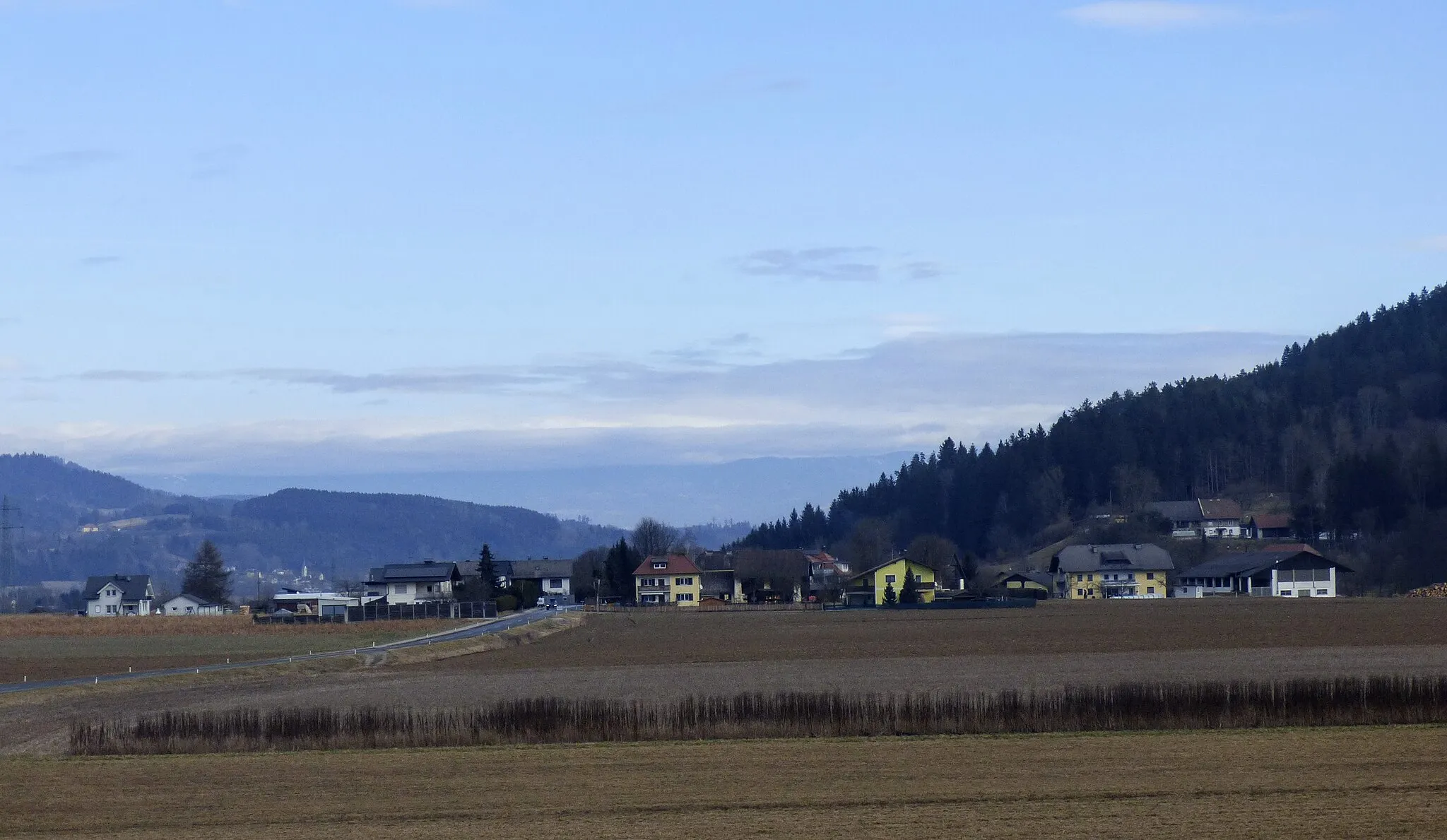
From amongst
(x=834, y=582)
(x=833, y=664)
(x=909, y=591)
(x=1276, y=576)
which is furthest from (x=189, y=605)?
(x=833, y=664)

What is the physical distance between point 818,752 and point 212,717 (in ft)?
47.7

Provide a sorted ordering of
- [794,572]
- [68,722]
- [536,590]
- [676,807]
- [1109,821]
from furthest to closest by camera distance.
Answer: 1. [794,572]
2. [536,590]
3. [68,722]
4. [676,807]
5. [1109,821]

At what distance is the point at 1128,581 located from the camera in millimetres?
163250

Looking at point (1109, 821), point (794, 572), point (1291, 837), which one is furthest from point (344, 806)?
point (794, 572)

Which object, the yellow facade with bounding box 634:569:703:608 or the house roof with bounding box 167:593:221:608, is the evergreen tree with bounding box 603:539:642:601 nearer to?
the yellow facade with bounding box 634:569:703:608

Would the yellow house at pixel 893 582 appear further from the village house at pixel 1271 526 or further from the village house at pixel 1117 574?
the village house at pixel 1271 526

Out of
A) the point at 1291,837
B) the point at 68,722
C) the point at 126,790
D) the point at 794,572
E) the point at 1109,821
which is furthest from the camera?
the point at 794,572

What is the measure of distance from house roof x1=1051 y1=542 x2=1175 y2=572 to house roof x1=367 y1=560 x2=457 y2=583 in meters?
67.1

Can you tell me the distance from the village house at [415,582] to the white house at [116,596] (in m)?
29.3

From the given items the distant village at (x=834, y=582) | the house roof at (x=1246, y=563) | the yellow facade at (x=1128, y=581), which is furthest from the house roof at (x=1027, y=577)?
the house roof at (x=1246, y=563)

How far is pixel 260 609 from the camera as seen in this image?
137875 millimetres

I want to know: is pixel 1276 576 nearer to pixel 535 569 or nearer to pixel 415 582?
pixel 535 569

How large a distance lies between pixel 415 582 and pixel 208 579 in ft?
100

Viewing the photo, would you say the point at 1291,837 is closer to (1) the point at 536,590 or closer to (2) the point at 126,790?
(2) the point at 126,790
